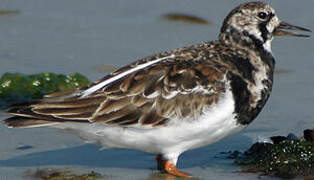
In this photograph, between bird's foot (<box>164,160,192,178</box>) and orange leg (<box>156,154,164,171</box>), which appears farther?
orange leg (<box>156,154,164,171</box>)

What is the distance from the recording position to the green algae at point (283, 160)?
5.04 meters

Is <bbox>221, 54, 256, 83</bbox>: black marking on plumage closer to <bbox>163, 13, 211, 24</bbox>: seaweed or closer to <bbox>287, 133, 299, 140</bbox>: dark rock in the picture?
<bbox>287, 133, 299, 140</bbox>: dark rock

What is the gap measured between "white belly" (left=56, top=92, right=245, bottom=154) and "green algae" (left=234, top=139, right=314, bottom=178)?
328mm

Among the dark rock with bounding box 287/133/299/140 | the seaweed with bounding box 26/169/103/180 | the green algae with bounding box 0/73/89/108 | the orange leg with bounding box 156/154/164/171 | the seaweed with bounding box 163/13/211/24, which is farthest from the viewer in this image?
the seaweed with bounding box 163/13/211/24

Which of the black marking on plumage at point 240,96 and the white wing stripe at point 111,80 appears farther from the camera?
the white wing stripe at point 111,80

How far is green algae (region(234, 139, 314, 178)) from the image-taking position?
5.04 meters

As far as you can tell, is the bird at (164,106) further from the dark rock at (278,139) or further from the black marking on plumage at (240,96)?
the dark rock at (278,139)

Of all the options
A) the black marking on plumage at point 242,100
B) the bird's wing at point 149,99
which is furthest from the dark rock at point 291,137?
the bird's wing at point 149,99

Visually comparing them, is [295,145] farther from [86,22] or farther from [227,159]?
[86,22]

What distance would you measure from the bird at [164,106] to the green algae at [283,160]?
0.33m

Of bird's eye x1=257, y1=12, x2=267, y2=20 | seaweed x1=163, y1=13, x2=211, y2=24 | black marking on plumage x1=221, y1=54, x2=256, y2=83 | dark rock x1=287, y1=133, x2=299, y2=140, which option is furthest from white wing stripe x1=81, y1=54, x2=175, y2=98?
seaweed x1=163, y1=13, x2=211, y2=24

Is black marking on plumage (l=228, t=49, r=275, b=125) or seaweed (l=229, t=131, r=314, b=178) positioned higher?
black marking on plumage (l=228, t=49, r=275, b=125)

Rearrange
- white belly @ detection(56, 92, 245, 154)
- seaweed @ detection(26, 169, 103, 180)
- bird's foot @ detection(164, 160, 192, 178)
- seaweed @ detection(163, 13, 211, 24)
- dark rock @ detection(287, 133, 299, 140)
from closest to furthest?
white belly @ detection(56, 92, 245, 154) < seaweed @ detection(26, 169, 103, 180) < bird's foot @ detection(164, 160, 192, 178) < dark rock @ detection(287, 133, 299, 140) < seaweed @ detection(163, 13, 211, 24)

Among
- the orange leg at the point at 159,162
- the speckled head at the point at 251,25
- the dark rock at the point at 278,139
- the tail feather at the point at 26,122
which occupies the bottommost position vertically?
the orange leg at the point at 159,162
